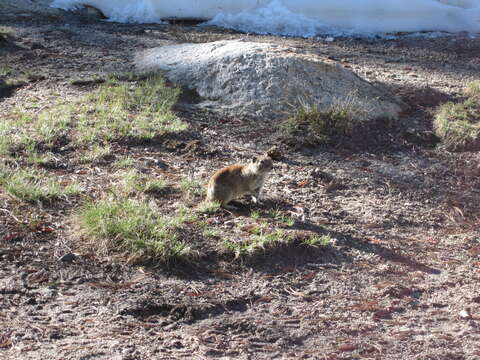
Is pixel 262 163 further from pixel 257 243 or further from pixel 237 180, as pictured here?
pixel 257 243

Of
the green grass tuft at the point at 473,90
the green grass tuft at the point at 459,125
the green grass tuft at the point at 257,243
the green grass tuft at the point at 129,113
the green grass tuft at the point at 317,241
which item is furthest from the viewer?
the green grass tuft at the point at 473,90

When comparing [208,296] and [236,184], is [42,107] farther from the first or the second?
[208,296]

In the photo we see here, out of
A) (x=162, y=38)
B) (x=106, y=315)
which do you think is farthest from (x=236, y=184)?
(x=162, y=38)

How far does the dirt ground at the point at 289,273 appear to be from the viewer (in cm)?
346

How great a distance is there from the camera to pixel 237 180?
5.04m

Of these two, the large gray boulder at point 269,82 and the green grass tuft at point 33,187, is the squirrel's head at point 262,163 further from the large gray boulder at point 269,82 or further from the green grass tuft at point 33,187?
the large gray boulder at point 269,82

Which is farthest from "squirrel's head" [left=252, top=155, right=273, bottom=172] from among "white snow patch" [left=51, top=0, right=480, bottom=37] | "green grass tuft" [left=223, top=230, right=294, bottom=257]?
"white snow patch" [left=51, top=0, right=480, bottom=37]

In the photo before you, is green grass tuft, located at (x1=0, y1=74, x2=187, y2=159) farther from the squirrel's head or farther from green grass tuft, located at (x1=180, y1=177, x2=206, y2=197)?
the squirrel's head

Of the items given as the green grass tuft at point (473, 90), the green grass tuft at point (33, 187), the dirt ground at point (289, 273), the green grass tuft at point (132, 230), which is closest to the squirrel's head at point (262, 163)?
the dirt ground at point (289, 273)

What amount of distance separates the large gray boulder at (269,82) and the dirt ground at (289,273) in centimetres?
36

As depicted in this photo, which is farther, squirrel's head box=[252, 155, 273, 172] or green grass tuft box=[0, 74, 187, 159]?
green grass tuft box=[0, 74, 187, 159]

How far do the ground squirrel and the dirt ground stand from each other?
0.92ft

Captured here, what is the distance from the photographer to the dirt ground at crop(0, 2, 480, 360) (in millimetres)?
3461

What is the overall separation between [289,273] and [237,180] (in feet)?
3.61
